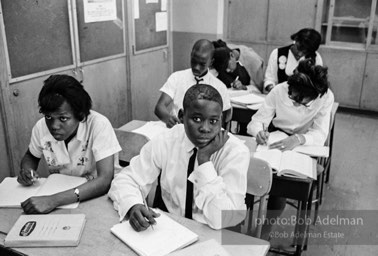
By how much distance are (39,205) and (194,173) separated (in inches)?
→ 24.7

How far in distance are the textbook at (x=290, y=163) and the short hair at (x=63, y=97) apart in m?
1.08

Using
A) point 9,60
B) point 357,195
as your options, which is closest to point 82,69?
point 9,60

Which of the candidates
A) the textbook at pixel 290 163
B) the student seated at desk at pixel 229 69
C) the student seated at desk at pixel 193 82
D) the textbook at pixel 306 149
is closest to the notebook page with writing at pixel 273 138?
the textbook at pixel 306 149

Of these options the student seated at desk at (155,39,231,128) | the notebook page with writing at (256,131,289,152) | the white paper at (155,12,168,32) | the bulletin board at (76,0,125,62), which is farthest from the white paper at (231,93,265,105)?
the white paper at (155,12,168,32)

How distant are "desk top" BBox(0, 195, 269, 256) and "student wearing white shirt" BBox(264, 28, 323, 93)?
2.63 metres

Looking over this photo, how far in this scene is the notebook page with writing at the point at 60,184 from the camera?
1607 millimetres

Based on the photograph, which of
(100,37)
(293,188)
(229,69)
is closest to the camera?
(293,188)

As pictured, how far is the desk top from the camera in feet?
4.18

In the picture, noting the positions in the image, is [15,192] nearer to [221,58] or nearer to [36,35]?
[36,35]

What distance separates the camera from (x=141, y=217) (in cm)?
137

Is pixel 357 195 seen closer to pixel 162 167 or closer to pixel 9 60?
pixel 162 167

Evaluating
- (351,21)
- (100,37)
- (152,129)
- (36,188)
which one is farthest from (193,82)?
(351,21)

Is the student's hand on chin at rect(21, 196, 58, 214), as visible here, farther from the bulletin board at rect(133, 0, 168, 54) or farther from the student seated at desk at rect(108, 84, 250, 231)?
the bulletin board at rect(133, 0, 168, 54)

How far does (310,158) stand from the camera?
2.29 meters
